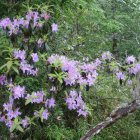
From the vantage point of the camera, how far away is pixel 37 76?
3.29 metres

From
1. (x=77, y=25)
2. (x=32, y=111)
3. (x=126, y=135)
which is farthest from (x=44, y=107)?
(x=77, y=25)

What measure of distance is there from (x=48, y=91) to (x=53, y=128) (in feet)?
1.98

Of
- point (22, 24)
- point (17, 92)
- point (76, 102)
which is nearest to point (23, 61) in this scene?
point (17, 92)

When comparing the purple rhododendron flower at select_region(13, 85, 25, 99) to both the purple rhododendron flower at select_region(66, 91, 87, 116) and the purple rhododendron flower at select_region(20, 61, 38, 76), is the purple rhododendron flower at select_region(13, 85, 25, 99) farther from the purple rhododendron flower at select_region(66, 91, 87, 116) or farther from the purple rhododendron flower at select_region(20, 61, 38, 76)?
the purple rhododendron flower at select_region(66, 91, 87, 116)

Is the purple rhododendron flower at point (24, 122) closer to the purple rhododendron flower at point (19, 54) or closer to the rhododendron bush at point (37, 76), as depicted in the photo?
the rhododendron bush at point (37, 76)

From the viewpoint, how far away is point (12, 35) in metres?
3.05

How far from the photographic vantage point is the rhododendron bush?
2.81 metres

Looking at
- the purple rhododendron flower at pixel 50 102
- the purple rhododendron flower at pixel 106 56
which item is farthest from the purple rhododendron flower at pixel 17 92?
the purple rhododendron flower at pixel 106 56

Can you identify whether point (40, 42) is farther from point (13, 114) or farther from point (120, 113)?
point (120, 113)

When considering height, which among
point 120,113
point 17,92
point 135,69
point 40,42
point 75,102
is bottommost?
point 120,113

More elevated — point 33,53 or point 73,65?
point 33,53

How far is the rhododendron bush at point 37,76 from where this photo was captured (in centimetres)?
281

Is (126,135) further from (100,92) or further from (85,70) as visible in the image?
(85,70)

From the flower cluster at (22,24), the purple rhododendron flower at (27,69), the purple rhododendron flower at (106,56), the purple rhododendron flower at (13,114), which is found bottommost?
the purple rhododendron flower at (13,114)
